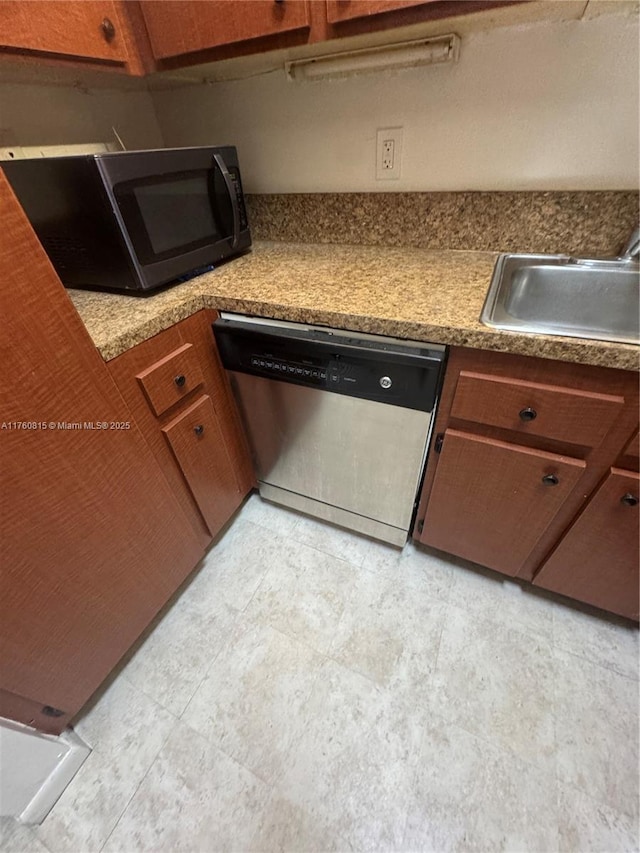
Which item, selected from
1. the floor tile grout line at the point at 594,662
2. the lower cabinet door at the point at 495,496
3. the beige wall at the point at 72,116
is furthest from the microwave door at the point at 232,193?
the floor tile grout line at the point at 594,662

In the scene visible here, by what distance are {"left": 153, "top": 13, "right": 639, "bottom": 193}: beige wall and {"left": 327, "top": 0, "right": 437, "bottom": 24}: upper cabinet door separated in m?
0.34

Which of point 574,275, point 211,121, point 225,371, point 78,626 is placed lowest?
point 78,626

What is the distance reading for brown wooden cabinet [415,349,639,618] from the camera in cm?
70

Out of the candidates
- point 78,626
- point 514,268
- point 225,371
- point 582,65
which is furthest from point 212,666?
point 582,65

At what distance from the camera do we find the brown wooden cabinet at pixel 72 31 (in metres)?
0.68

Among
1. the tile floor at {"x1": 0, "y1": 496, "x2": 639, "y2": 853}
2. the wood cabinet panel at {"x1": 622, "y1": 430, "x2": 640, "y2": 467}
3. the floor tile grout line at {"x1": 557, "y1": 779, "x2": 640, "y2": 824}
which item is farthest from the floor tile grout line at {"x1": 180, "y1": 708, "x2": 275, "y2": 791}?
the wood cabinet panel at {"x1": 622, "y1": 430, "x2": 640, "y2": 467}

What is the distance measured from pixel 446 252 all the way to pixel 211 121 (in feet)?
3.11

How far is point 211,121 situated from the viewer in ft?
4.08

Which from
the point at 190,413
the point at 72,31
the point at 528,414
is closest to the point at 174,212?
the point at 72,31

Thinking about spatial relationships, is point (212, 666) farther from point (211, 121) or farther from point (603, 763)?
point (211, 121)

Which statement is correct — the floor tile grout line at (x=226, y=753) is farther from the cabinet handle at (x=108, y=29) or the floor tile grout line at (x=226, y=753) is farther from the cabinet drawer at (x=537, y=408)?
the cabinet handle at (x=108, y=29)

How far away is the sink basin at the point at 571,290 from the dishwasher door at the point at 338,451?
0.43 meters

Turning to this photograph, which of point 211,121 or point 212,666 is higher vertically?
point 211,121

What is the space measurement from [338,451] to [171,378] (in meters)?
0.50
